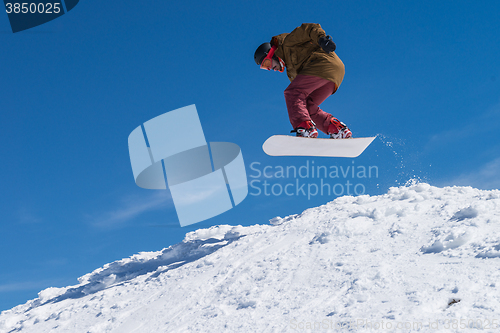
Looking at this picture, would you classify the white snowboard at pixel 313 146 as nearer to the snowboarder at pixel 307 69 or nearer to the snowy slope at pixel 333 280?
the snowboarder at pixel 307 69

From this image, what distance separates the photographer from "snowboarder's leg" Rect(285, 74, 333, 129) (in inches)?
223

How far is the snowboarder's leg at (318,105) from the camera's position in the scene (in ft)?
19.8

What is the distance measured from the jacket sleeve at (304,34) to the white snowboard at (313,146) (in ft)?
5.28

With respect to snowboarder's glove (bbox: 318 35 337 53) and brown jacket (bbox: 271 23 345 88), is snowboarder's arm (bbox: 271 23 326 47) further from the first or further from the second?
snowboarder's glove (bbox: 318 35 337 53)

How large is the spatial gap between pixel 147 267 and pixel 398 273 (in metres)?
7.38

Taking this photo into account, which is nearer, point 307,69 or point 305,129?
point 305,129

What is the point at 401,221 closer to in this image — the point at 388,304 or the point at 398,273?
the point at 398,273

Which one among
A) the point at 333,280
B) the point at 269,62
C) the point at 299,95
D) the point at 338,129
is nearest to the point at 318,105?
the point at 338,129

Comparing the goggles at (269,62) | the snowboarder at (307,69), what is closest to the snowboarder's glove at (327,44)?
the snowboarder at (307,69)

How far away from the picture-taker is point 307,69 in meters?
5.72

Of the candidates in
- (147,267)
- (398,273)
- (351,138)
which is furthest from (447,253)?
(147,267)

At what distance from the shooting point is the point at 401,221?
6.67m

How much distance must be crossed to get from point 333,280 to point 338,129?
2.66 m

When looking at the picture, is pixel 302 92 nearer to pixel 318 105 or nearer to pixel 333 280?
pixel 318 105
